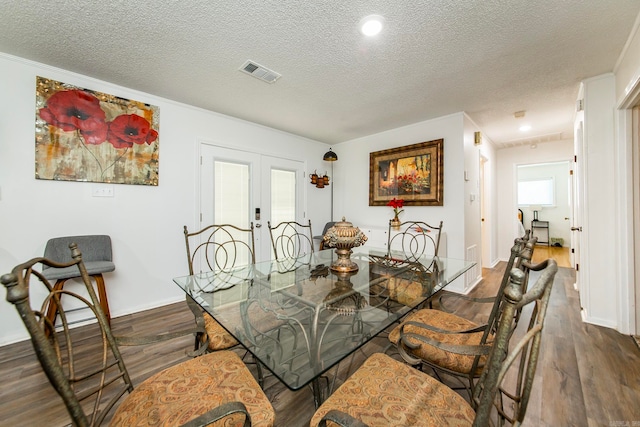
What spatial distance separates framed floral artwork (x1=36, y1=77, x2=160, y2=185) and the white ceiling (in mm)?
239

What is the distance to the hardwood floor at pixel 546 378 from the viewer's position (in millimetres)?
1375

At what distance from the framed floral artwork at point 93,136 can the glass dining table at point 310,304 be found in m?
1.61

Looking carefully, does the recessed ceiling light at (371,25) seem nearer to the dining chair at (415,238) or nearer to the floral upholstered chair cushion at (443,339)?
the floral upholstered chair cushion at (443,339)

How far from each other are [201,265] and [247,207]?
99 centimetres

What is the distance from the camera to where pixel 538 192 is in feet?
24.6

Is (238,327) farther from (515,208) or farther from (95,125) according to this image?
(515,208)

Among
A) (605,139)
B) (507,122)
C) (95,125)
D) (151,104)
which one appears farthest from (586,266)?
(95,125)

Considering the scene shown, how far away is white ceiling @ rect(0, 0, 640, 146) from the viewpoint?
63.8 inches

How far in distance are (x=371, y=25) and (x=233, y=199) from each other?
261 cm

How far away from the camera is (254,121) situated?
361cm

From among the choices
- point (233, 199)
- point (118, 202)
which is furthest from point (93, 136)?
point (233, 199)

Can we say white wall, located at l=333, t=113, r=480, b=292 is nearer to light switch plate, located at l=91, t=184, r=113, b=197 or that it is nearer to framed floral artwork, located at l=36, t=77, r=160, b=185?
framed floral artwork, located at l=36, t=77, r=160, b=185

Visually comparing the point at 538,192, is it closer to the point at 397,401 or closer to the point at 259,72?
the point at 259,72

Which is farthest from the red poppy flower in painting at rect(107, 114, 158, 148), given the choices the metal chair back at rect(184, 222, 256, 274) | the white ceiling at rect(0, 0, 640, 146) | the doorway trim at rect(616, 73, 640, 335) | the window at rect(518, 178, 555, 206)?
the window at rect(518, 178, 555, 206)
